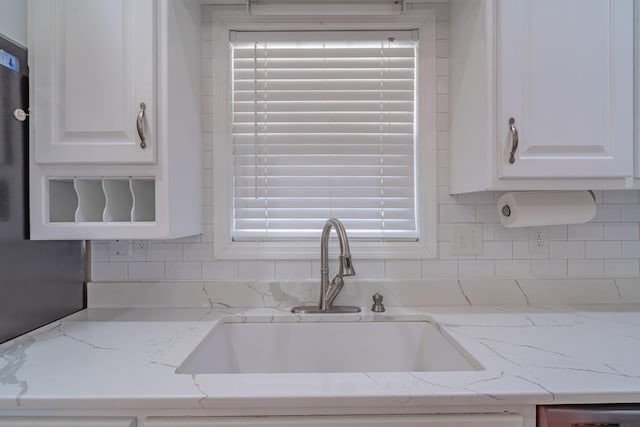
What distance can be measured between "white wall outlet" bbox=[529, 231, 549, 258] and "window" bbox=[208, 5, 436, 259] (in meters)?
0.47

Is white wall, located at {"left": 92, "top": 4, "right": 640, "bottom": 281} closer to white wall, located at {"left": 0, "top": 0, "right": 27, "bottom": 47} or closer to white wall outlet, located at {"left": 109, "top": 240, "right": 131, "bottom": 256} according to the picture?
white wall outlet, located at {"left": 109, "top": 240, "right": 131, "bottom": 256}

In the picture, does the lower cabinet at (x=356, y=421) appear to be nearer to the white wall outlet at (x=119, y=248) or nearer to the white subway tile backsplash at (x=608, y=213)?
the white wall outlet at (x=119, y=248)

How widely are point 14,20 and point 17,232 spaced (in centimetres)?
67

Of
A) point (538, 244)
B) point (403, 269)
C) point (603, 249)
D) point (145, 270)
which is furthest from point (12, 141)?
point (603, 249)

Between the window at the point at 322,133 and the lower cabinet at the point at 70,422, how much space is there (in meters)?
0.83

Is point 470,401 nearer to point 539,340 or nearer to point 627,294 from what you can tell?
point 539,340

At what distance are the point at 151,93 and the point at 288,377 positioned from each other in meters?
0.95

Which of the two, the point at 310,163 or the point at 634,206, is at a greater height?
the point at 310,163

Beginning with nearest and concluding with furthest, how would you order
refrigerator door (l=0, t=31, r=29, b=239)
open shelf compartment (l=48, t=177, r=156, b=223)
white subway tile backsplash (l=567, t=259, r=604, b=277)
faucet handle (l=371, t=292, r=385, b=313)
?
refrigerator door (l=0, t=31, r=29, b=239)
open shelf compartment (l=48, t=177, r=156, b=223)
faucet handle (l=371, t=292, r=385, b=313)
white subway tile backsplash (l=567, t=259, r=604, b=277)

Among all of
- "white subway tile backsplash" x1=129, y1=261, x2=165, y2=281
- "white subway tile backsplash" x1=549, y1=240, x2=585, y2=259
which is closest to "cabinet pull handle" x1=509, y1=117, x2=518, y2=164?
"white subway tile backsplash" x1=549, y1=240, x2=585, y2=259

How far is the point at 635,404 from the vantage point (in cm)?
83

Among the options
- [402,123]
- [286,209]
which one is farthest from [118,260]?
[402,123]

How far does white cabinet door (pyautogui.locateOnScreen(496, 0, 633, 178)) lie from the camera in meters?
1.20

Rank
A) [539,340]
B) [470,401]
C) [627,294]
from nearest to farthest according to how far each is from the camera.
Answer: [470,401]
[539,340]
[627,294]
